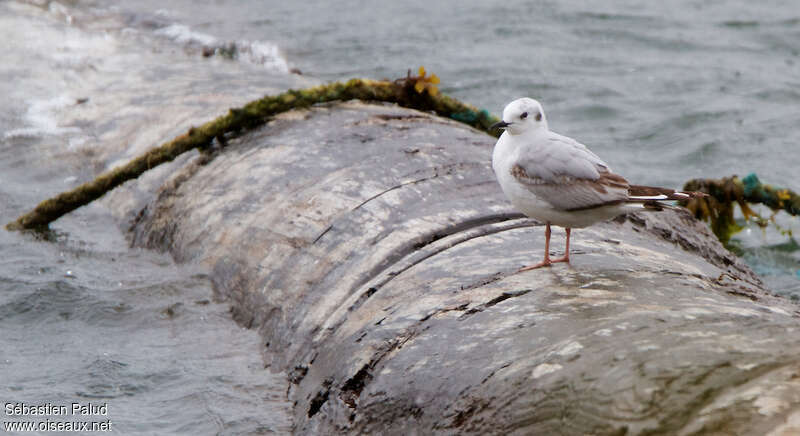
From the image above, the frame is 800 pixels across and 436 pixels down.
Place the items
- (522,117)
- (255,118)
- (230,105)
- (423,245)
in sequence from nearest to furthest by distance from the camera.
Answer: (522,117), (423,245), (255,118), (230,105)

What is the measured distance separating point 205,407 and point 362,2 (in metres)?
9.11

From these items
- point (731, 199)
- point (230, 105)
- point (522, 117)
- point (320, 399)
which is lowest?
point (320, 399)

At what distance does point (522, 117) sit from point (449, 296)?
72cm

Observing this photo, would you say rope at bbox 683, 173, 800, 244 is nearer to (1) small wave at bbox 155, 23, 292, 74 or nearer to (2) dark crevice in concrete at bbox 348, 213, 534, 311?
(2) dark crevice in concrete at bbox 348, 213, 534, 311

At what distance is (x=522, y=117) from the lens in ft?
11.5

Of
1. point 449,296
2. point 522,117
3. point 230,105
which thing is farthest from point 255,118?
point 449,296

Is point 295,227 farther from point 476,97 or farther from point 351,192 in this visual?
point 476,97

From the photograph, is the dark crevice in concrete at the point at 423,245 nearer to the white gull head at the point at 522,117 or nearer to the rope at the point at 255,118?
the white gull head at the point at 522,117

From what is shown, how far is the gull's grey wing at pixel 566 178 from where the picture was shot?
3.32 m

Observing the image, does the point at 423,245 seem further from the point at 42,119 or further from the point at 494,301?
the point at 42,119

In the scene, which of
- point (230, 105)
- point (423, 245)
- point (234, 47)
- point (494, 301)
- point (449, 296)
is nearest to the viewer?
point (494, 301)

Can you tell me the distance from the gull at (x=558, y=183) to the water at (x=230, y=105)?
4.15 ft

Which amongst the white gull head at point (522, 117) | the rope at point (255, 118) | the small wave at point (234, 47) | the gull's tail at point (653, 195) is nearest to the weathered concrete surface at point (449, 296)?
the rope at point (255, 118)

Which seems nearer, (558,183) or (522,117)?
(558,183)
